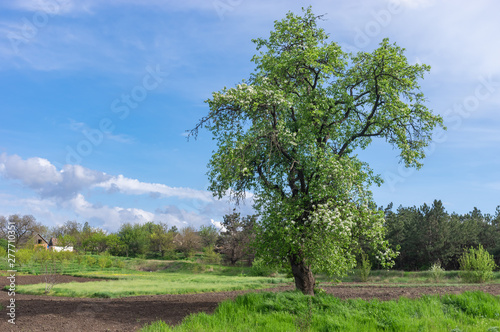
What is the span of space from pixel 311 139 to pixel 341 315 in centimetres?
700

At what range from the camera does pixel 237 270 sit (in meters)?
46.1

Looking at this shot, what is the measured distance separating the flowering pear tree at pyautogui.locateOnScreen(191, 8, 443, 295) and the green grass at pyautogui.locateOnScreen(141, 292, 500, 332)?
2.40 m

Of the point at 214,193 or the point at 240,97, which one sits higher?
the point at 240,97

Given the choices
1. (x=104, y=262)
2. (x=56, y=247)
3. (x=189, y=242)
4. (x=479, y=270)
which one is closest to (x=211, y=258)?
(x=104, y=262)

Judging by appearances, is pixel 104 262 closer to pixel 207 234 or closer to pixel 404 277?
pixel 207 234

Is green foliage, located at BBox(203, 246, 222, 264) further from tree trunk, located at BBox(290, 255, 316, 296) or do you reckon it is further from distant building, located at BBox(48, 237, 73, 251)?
tree trunk, located at BBox(290, 255, 316, 296)

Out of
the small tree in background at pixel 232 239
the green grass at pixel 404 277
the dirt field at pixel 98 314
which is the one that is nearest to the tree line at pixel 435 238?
the green grass at pixel 404 277

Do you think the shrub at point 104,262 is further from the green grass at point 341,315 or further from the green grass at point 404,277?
the green grass at point 341,315

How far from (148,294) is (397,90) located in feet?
56.6

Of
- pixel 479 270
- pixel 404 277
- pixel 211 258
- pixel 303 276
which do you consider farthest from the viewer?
pixel 211 258

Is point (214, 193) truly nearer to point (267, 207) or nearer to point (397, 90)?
point (267, 207)

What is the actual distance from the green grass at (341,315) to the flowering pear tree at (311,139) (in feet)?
7.87

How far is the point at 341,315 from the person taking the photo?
Result: 10.6 m

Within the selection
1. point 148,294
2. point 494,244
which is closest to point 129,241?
point 148,294
